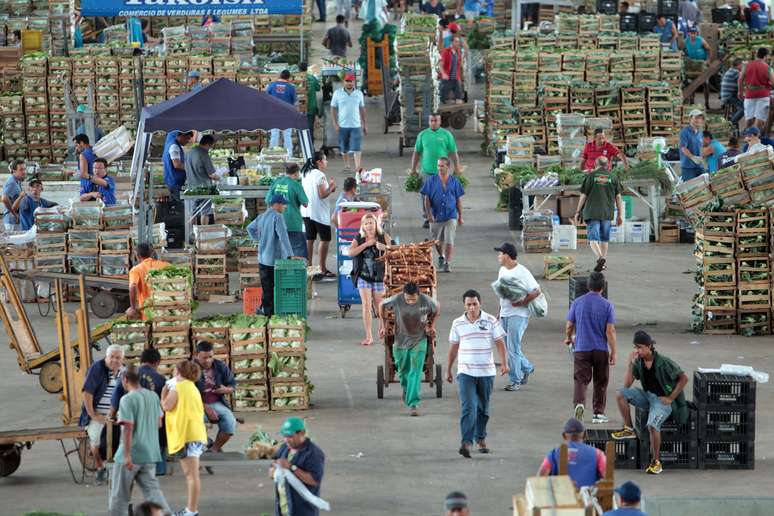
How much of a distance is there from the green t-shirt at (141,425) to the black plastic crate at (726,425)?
5379 mm

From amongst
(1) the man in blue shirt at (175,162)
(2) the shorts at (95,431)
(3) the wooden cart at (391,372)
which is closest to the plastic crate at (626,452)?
(3) the wooden cart at (391,372)

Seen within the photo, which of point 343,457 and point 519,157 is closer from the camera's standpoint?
point 343,457

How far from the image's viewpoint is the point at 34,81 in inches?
1362

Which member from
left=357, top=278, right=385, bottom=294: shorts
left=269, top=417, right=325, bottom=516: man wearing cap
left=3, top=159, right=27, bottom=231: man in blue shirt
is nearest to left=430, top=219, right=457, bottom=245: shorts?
left=357, top=278, right=385, bottom=294: shorts

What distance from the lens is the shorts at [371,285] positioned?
20719mm

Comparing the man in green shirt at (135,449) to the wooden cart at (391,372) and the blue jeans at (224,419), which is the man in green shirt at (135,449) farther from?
the wooden cart at (391,372)

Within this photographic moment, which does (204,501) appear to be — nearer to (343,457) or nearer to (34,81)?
(343,457)

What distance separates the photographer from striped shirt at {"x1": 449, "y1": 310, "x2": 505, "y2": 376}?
52.8 ft

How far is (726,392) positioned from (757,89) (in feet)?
68.0

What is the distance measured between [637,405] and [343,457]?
294 centimetres

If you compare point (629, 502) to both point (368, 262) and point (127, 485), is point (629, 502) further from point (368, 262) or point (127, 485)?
point (368, 262)

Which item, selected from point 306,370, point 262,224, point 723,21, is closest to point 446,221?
point 262,224

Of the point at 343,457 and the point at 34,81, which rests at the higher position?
the point at 34,81

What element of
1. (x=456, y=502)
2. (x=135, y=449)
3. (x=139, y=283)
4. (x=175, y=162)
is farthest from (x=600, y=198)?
(x=456, y=502)
